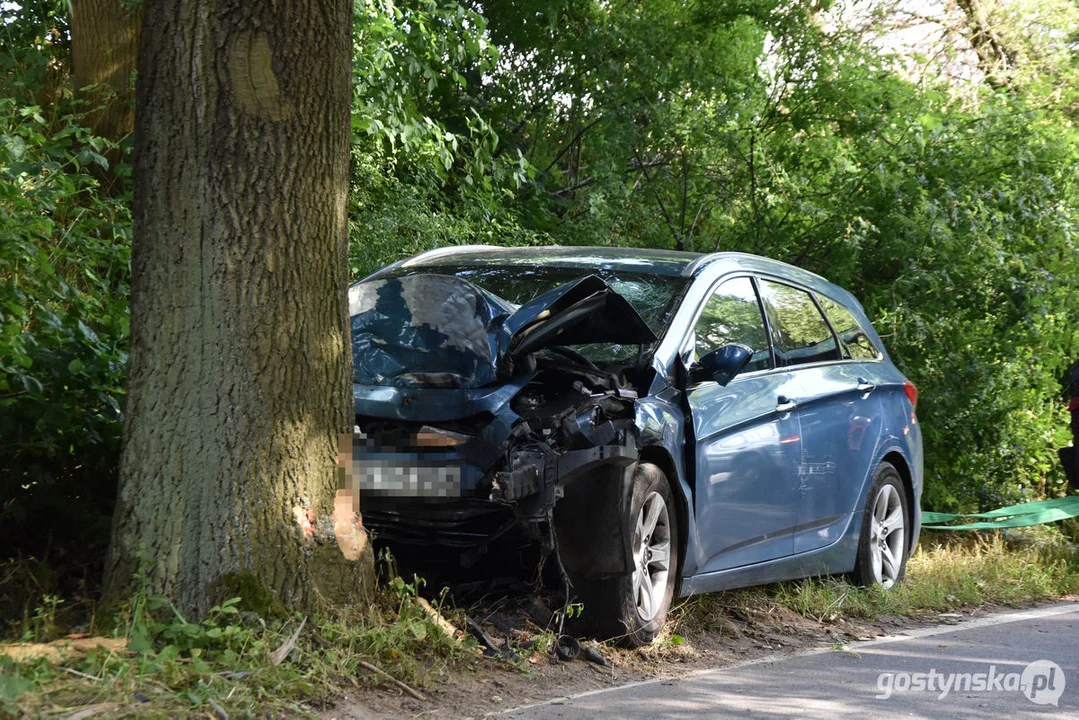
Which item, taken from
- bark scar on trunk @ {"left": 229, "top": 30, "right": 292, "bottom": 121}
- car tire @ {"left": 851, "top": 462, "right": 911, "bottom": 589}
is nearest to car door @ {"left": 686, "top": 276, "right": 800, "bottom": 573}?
car tire @ {"left": 851, "top": 462, "right": 911, "bottom": 589}

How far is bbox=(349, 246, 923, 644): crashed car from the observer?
5297 millimetres

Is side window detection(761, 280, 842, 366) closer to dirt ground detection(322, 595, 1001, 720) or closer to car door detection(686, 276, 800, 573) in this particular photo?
car door detection(686, 276, 800, 573)

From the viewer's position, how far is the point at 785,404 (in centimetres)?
666

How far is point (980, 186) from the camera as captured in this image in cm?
1137

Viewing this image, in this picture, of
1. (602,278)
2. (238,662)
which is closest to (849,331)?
(602,278)

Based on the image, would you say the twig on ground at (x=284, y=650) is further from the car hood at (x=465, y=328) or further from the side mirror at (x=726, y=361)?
the side mirror at (x=726, y=361)

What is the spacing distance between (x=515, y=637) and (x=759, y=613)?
183 centimetres

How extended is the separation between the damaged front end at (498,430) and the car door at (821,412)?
4.81ft

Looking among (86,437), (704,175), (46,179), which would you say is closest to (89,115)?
(46,179)

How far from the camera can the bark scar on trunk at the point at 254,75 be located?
488cm

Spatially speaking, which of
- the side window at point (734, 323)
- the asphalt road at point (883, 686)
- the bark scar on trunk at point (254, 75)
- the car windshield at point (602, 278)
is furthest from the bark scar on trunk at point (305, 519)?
the side window at point (734, 323)

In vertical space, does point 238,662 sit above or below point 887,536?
below

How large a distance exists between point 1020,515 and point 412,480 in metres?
6.67

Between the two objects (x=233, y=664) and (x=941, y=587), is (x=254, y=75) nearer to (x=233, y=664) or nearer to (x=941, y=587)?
(x=233, y=664)
